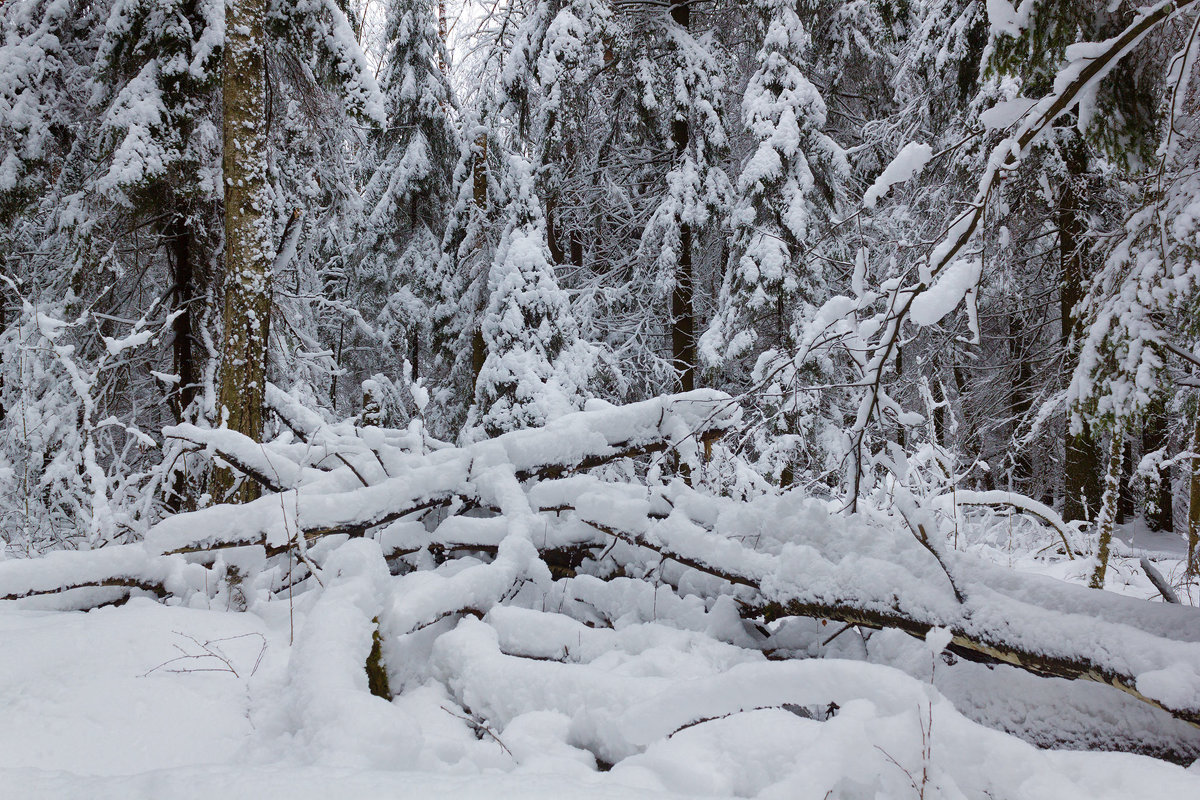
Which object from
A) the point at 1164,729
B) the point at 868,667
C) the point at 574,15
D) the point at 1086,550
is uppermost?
the point at 574,15

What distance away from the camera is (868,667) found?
1.42 metres

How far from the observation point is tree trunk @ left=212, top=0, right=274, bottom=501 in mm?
5188

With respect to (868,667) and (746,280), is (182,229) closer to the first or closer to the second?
(746,280)

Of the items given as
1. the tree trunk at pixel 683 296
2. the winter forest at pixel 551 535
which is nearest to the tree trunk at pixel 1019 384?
the winter forest at pixel 551 535

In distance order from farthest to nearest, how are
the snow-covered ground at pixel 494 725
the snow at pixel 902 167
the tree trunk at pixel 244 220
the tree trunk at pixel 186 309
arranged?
1. the tree trunk at pixel 186 309
2. the tree trunk at pixel 244 220
3. the snow at pixel 902 167
4. the snow-covered ground at pixel 494 725

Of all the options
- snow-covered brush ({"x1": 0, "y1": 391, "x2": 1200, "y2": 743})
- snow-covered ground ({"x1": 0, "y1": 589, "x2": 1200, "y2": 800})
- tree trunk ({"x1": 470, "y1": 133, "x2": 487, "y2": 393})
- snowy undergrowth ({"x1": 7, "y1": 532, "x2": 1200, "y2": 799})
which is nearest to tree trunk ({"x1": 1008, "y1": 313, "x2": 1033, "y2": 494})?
tree trunk ({"x1": 470, "y1": 133, "x2": 487, "y2": 393})

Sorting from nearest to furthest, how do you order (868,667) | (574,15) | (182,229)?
(868,667) < (182,229) < (574,15)

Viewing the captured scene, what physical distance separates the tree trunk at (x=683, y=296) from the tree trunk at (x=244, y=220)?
6.65m

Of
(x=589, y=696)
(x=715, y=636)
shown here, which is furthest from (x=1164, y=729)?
(x=589, y=696)

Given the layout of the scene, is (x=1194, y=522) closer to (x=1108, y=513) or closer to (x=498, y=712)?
(x=1108, y=513)

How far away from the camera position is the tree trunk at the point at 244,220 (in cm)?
519

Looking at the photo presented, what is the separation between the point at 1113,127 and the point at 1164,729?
7.62 feet

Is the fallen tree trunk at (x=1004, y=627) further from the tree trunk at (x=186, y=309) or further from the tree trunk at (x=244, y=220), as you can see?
the tree trunk at (x=186, y=309)

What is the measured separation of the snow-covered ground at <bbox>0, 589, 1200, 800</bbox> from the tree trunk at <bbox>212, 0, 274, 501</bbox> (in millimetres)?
3436
